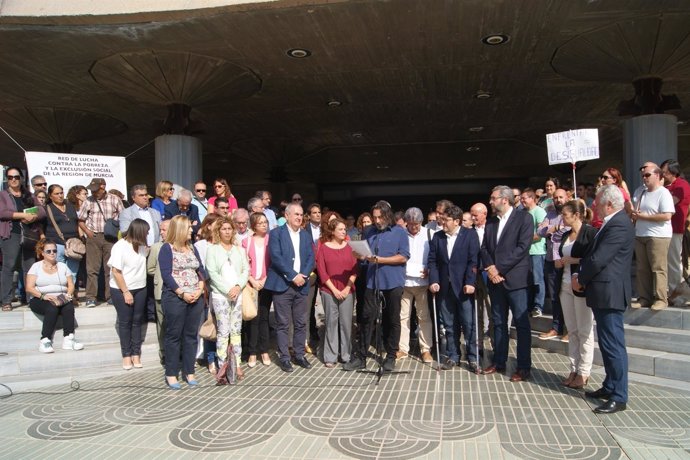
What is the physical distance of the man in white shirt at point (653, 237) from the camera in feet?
20.3

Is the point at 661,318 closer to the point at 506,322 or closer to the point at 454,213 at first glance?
the point at 506,322

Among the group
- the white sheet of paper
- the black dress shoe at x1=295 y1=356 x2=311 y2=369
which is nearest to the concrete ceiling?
the white sheet of paper

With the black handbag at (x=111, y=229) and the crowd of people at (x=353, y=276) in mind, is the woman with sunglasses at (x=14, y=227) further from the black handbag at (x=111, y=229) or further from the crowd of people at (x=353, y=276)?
the black handbag at (x=111, y=229)

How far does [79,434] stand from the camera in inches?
182

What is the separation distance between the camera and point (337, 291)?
6.83 m

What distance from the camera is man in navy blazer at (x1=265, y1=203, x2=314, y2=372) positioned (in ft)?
22.0

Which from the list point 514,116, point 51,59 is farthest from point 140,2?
point 514,116

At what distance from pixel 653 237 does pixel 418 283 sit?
2.90 meters

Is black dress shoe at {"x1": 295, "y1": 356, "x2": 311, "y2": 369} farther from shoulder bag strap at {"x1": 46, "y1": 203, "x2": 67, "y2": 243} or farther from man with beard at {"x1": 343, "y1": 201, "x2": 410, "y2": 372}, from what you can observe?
shoulder bag strap at {"x1": 46, "y1": 203, "x2": 67, "y2": 243}

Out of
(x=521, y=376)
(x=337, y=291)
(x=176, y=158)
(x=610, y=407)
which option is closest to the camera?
(x=610, y=407)

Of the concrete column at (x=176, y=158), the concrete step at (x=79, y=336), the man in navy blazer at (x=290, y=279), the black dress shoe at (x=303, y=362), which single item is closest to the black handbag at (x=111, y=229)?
the concrete step at (x=79, y=336)

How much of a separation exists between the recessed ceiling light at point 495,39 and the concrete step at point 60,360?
7860mm

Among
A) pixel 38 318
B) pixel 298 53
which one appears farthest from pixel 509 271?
pixel 298 53

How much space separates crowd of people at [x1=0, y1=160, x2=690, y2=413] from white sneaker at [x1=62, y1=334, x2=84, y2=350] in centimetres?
3
